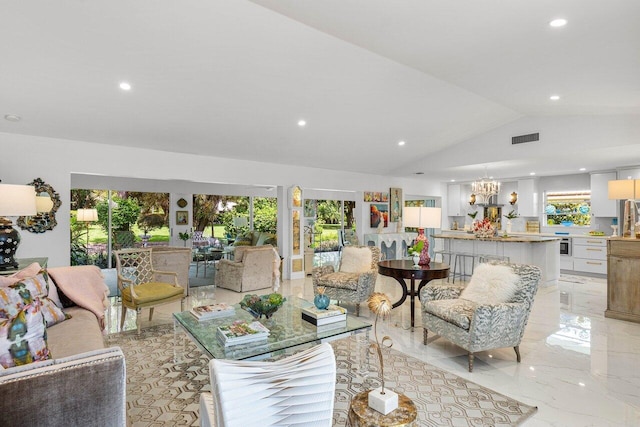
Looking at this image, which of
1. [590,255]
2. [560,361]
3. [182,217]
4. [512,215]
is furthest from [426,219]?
[182,217]

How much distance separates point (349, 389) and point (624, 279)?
4.19m

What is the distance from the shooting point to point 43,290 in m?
2.75

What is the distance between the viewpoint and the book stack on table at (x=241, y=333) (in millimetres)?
2479

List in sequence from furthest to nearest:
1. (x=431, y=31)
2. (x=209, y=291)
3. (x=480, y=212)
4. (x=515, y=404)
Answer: (x=480, y=212), (x=209, y=291), (x=431, y=31), (x=515, y=404)

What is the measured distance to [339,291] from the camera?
4.69 meters

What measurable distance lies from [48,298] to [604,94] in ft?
21.1

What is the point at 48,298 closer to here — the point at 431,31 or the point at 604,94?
the point at 431,31

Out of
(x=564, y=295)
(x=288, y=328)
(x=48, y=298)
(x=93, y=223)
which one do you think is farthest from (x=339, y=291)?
(x=93, y=223)

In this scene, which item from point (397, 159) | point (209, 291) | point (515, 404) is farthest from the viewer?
point (397, 159)

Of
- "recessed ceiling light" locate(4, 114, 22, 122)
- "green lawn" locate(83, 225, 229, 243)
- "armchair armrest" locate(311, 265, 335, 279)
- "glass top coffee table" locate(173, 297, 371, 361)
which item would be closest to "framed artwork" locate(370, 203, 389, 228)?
"armchair armrest" locate(311, 265, 335, 279)

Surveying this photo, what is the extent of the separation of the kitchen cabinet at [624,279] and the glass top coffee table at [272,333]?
3880mm

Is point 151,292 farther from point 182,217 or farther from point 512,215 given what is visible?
point 512,215

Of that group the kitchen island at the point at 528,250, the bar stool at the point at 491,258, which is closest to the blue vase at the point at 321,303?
the kitchen island at the point at 528,250

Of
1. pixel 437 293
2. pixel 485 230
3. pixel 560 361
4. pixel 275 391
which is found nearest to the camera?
pixel 275 391
